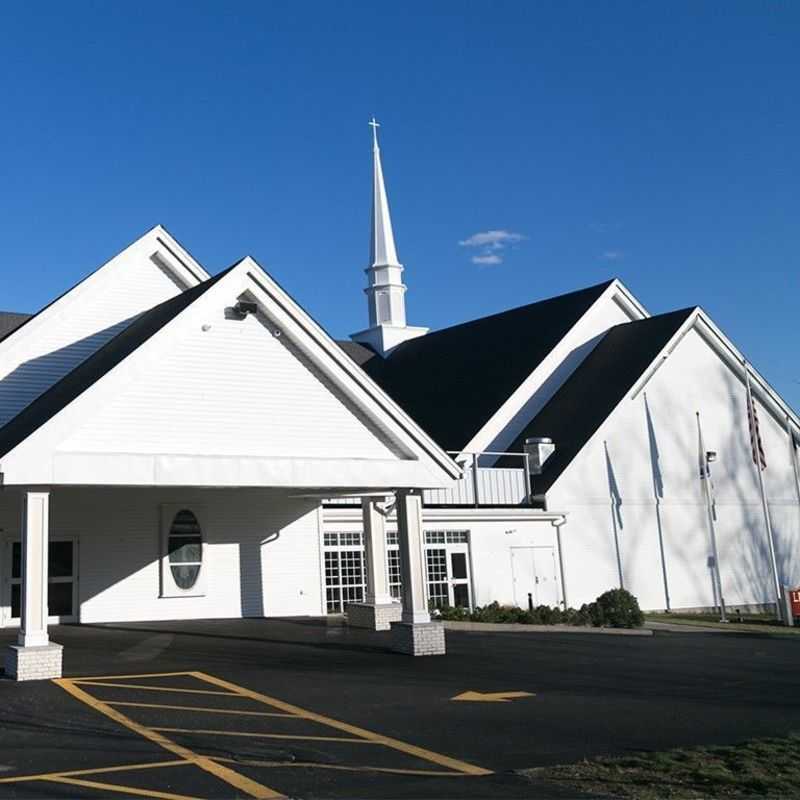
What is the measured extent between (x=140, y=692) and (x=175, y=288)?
11.9 m

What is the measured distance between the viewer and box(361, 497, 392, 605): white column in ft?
64.4

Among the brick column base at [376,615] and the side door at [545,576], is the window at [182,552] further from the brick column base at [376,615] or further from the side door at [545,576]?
the side door at [545,576]

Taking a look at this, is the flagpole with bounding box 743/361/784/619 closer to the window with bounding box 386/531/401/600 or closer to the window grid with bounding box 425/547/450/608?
the window grid with bounding box 425/547/450/608

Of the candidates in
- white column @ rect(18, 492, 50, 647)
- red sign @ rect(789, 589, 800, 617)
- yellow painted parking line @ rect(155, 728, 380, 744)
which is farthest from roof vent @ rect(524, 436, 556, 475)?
yellow painted parking line @ rect(155, 728, 380, 744)

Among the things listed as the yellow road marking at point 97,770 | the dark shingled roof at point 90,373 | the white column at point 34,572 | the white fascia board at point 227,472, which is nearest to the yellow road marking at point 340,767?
the yellow road marking at point 97,770

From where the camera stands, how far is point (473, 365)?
1353 inches

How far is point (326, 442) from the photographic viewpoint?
16.5 metres

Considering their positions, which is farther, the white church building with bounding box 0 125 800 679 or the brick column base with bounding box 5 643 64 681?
the white church building with bounding box 0 125 800 679

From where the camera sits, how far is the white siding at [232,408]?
14.8 metres

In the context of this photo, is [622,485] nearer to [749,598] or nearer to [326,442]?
[749,598]

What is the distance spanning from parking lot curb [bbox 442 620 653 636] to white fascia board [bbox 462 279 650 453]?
7.97 m

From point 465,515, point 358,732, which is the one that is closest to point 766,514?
point 465,515

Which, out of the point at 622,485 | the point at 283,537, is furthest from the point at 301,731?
the point at 622,485

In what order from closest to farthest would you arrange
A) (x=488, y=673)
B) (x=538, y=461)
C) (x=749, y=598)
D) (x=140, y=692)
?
(x=140, y=692) < (x=488, y=673) < (x=538, y=461) < (x=749, y=598)
